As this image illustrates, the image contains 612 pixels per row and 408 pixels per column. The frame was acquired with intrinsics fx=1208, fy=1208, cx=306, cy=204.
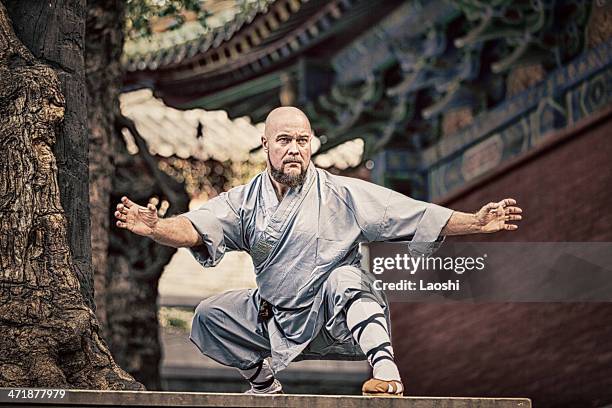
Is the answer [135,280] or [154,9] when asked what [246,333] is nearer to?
[154,9]

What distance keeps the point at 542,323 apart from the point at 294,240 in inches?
222

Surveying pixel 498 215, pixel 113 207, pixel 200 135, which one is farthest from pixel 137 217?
pixel 200 135

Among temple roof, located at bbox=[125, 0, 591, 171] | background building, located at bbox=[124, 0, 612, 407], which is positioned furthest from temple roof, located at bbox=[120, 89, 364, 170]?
background building, located at bbox=[124, 0, 612, 407]

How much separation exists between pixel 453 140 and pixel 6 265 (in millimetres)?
7739

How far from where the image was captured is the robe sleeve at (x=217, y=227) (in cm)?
570

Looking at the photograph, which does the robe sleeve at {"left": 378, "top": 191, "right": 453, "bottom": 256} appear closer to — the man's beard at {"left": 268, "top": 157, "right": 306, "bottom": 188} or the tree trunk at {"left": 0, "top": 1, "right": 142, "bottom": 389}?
the man's beard at {"left": 268, "top": 157, "right": 306, "bottom": 188}

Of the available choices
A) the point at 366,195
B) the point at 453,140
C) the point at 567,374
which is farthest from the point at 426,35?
the point at 366,195

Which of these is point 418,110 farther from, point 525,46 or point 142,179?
point 142,179

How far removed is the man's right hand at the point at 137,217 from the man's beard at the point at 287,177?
648mm

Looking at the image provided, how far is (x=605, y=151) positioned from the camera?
10.1 m

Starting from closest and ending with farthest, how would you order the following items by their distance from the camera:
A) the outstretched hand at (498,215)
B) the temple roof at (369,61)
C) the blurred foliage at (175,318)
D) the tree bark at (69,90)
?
1. the outstretched hand at (498,215)
2. the tree bark at (69,90)
3. the temple roof at (369,61)
4. the blurred foliage at (175,318)

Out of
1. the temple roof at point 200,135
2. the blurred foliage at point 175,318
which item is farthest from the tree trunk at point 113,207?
the blurred foliage at point 175,318

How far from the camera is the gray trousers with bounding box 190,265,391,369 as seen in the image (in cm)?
559

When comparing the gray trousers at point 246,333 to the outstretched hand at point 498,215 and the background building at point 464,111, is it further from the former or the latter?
the background building at point 464,111
